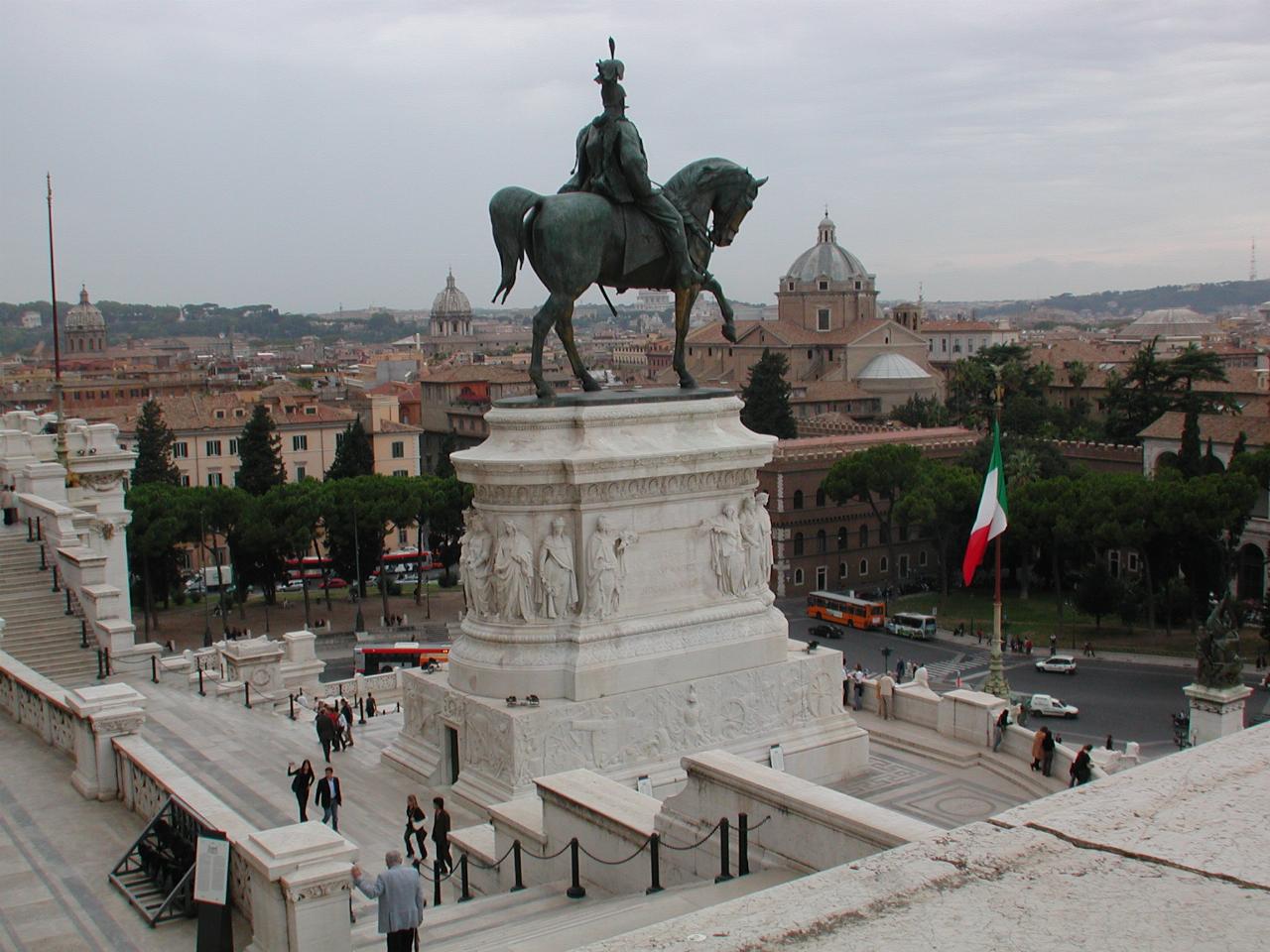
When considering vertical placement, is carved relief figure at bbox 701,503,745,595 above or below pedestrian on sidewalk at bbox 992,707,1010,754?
above

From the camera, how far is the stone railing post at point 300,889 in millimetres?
9102

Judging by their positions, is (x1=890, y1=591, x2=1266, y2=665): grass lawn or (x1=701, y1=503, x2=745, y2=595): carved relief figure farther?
(x1=890, y1=591, x2=1266, y2=665): grass lawn

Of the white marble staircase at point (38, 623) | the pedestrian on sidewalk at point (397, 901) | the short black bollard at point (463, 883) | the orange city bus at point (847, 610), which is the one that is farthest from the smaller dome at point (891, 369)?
the pedestrian on sidewalk at point (397, 901)

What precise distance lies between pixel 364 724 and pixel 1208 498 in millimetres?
34365

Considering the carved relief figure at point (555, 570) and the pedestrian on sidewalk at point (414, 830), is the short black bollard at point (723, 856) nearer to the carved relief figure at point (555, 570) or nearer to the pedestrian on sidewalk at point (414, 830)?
the pedestrian on sidewalk at point (414, 830)

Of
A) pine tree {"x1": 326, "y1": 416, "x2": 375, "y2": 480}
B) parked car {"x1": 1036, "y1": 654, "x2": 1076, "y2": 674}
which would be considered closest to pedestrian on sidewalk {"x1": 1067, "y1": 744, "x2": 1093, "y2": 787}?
parked car {"x1": 1036, "y1": 654, "x2": 1076, "y2": 674}

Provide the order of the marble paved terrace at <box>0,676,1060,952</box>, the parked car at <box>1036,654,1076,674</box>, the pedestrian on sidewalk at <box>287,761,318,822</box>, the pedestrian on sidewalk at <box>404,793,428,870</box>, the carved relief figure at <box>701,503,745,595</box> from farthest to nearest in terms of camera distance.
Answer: the parked car at <box>1036,654,1076,674</box> < the carved relief figure at <box>701,503,745,595</box> < the pedestrian on sidewalk at <box>287,761,318,822</box> < the pedestrian on sidewalk at <box>404,793,428,870</box> < the marble paved terrace at <box>0,676,1060,952</box>

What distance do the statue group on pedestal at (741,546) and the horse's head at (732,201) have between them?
394 centimetres

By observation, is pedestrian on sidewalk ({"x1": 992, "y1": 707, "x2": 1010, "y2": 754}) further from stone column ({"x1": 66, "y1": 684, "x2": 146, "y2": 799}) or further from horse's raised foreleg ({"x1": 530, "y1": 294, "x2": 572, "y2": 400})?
stone column ({"x1": 66, "y1": 684, "x2": 146, "y2": 799})

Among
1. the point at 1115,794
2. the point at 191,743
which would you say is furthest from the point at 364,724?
the point at 1115,794

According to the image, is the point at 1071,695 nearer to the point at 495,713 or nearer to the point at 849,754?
the point at 849,754

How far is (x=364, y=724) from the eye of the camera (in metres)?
21.1

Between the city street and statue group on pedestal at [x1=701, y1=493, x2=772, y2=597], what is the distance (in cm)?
1777

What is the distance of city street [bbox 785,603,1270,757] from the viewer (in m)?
35.6
